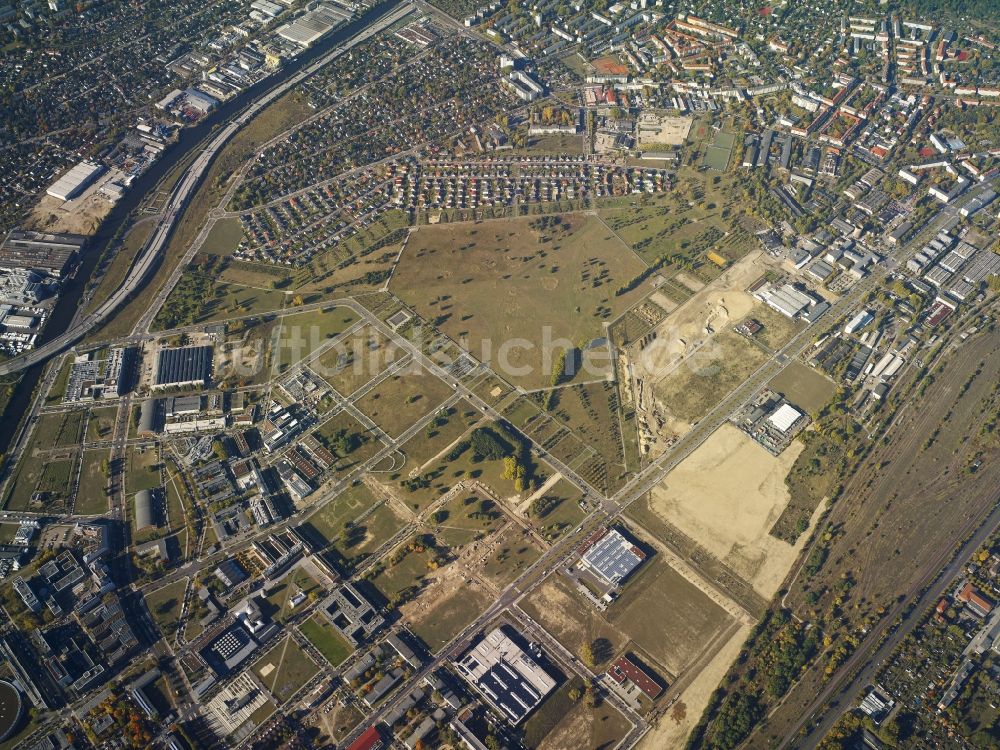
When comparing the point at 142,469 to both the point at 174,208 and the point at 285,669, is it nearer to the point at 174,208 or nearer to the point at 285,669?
the point at 285,669

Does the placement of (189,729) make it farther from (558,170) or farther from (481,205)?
(558,170)

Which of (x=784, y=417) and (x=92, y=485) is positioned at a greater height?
(x=784, y=417)

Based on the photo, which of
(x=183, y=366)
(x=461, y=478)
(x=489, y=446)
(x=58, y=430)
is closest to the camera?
(x=461, y=478)

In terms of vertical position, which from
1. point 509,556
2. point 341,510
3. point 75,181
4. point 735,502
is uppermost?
point 735,502

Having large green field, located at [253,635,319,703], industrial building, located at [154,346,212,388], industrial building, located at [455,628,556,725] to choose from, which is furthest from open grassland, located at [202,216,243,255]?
industrial building, located at [455,628,556,725]

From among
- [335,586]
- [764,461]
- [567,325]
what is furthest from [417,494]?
[764,461]

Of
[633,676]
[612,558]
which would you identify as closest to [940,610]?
[633,676]
